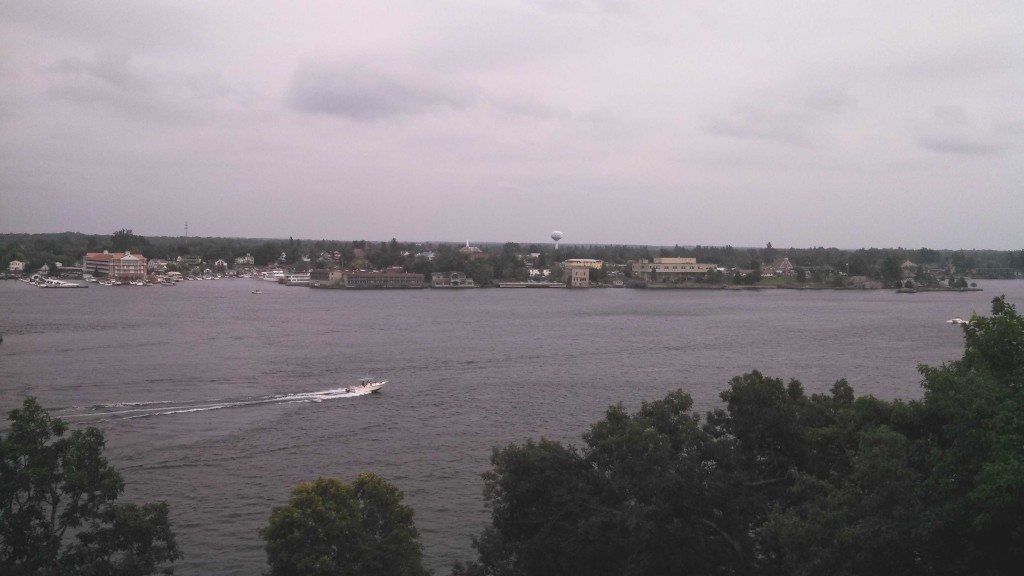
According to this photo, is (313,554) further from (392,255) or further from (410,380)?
(392,255)

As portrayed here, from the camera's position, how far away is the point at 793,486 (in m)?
6.08

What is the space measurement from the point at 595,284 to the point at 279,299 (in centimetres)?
2622

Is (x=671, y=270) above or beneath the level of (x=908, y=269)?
beneath

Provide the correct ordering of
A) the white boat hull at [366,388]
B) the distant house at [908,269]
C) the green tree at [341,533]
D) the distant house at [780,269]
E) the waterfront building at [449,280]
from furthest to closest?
the distant house at [780,269] < the distant house at [908,269] < the waterfront building at [449,280] < the white boat hull at [366,388] < the green tree at [341,533]

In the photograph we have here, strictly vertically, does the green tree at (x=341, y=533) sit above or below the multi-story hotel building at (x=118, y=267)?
below

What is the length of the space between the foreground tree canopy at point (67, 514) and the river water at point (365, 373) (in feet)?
8.98

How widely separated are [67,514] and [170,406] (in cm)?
908

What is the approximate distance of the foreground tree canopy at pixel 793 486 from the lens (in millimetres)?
4410

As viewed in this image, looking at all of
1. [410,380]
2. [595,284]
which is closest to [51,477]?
Answer: [410,380]

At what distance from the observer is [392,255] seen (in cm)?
6359

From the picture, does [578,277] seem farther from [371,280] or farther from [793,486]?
[793,486]

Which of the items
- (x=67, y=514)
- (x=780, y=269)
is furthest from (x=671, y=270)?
(x=67, y=514)

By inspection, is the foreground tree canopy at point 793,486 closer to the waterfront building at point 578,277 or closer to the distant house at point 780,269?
the waterfront building at point 578,277

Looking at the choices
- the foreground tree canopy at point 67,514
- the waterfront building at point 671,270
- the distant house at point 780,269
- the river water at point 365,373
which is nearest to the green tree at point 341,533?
the foreground tree canopy at point 67,514
